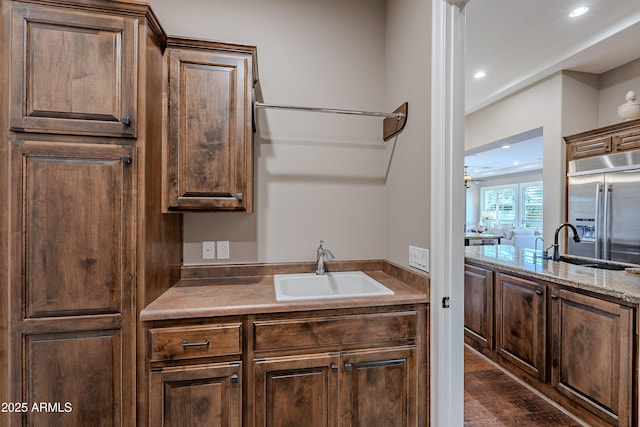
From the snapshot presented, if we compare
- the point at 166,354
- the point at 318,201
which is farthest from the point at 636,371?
the point at 166,354

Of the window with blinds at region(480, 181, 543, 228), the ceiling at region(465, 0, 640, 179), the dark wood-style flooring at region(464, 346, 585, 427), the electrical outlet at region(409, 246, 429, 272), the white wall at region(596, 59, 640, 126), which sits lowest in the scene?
the dark wood-style flooring at region(464, 346, 585, 427)

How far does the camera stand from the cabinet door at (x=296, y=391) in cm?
144

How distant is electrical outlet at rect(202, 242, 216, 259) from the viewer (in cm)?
197

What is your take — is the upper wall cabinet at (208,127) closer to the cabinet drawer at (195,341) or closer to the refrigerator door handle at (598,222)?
the cabinet drawer at (195,341)

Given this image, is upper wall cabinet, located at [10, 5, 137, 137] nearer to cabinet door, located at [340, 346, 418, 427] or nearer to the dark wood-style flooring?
cabinet door, located at [340, 346, 418, 427]

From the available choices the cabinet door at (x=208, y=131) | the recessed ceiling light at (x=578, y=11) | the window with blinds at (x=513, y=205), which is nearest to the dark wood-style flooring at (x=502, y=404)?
the cabinet door at (x=208, y=131)

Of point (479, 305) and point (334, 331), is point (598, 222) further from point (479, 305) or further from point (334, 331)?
point (334, 331)

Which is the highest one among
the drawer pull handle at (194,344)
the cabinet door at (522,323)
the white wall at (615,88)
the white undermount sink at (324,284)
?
the white wall at (615,88)

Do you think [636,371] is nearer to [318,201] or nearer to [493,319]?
[493,319]

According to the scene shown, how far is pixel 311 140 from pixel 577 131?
348 centimetres

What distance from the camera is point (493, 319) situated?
2.72 meters

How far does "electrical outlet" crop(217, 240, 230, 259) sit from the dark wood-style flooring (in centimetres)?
188

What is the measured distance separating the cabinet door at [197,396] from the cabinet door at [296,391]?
102mm

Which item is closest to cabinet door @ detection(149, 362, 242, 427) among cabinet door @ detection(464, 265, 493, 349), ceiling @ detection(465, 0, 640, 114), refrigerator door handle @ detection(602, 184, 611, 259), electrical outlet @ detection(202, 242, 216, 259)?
electrical outlet @ detection(202, 242, 216, 259)
